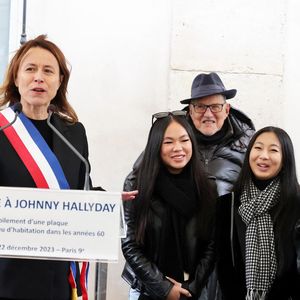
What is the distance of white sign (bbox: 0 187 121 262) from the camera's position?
146cm

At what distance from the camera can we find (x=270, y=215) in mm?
2141

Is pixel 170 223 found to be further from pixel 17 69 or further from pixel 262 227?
pixel 17 69

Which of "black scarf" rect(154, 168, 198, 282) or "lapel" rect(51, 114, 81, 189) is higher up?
"lapel" rect(51, 114, 81, 189)

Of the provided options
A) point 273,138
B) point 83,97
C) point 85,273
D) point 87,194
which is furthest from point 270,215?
point 83,97

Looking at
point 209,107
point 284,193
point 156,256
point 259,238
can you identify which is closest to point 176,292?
point 156,256

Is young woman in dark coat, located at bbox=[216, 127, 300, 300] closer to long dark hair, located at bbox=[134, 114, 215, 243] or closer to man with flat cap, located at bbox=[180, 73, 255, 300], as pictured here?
long dark hair, located at bbox=[134, 114, 215, 243]

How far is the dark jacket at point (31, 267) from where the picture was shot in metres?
1.59

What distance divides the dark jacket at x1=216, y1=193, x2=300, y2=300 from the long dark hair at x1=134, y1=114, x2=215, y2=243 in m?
Result: 0.05

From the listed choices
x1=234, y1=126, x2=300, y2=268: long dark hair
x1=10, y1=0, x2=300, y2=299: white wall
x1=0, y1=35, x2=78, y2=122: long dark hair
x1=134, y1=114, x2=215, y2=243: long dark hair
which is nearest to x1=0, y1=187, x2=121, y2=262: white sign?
x1=0, y1=35, x2=78, y2=122: long dark hair

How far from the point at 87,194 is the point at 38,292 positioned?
35 cm

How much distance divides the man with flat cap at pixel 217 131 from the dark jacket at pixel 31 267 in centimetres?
85

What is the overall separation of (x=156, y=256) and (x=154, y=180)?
29cm

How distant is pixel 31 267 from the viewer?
5.28ft

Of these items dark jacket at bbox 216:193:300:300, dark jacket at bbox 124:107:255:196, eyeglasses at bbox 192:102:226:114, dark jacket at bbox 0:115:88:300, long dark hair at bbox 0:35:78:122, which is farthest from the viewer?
eyeglasses at bbox 192:102:226:114
